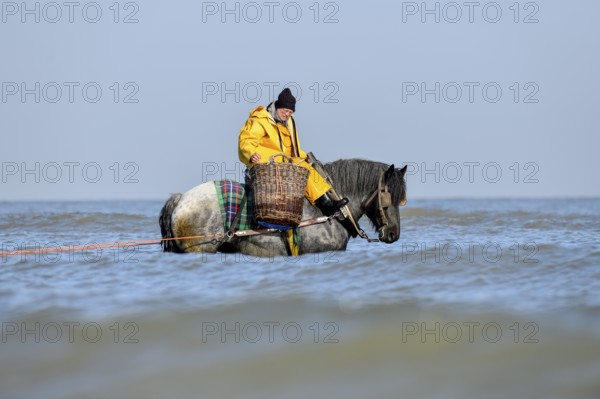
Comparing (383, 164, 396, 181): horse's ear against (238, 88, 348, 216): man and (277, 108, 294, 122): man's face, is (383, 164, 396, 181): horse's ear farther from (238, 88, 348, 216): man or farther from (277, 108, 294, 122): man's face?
(277, 108, 294, 122): man's face

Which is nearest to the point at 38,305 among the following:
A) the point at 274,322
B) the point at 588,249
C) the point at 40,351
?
the point at 40,351

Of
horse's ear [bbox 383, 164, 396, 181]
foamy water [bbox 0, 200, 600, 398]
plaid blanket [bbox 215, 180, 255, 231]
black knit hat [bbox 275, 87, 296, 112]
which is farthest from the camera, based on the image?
horse's ear [bbox 383, 164, 396, 181]

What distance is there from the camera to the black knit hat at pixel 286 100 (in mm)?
7773

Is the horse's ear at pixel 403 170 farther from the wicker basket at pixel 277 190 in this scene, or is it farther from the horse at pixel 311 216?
the wicker basket at pixel 277 190

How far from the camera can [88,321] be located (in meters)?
4.76

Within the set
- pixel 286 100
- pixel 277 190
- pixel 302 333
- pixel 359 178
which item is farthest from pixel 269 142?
pixel 302 333

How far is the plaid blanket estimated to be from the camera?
25.0ft

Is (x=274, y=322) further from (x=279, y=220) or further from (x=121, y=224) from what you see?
(x=121, y=224)

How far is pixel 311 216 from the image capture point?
7957 millimetres

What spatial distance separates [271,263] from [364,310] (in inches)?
101

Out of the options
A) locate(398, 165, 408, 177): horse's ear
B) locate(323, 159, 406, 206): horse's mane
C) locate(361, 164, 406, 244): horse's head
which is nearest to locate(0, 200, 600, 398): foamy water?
locate(361, 164, 406, 244): horse's head

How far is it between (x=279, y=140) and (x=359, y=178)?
44.1 inches

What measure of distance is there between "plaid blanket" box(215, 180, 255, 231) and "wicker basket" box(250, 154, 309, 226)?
0.28 m

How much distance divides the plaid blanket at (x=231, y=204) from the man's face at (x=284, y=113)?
91 centimetres
